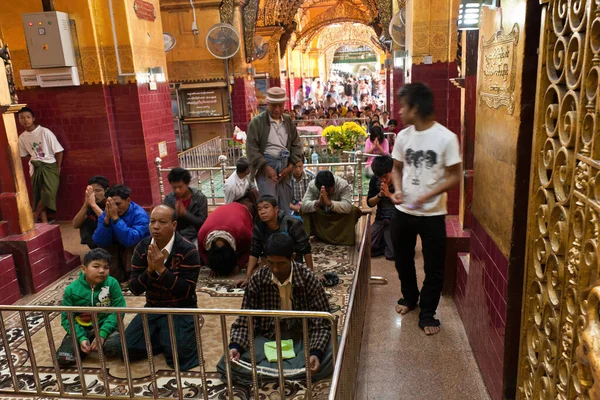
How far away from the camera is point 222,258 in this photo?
4754 millimetres

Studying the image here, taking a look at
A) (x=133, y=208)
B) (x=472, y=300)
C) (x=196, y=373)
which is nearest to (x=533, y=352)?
(x=472, y=300)

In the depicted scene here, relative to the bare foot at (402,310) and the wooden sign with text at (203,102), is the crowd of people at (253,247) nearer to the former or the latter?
the bare foot at (402,310)

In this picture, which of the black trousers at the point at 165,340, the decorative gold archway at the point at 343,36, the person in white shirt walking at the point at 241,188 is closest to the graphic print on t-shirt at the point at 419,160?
the black trousers at the point at 165,340

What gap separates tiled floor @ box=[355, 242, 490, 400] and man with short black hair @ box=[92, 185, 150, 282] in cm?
237

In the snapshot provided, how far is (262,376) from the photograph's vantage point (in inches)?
115

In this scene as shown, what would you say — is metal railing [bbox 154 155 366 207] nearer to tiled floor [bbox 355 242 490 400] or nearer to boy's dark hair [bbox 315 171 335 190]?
boy's dark hair [bbox 315 171 335 190]

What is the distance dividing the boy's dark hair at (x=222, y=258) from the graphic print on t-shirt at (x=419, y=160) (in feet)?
7.47

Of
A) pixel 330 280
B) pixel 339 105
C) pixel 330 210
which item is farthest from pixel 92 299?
pixel 339 105

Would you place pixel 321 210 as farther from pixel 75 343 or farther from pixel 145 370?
pixel 75 343

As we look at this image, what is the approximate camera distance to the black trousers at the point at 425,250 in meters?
3.28

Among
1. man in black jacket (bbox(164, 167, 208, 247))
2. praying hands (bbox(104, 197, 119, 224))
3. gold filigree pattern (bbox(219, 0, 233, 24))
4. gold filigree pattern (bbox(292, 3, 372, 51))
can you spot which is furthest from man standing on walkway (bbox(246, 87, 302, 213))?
gold filigree pattern (bbox(292, 3, 372, 51))

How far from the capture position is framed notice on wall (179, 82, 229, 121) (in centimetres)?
1195

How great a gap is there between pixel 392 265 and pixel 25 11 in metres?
6.15

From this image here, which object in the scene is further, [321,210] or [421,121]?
[321,210]
